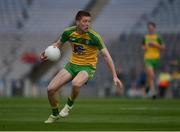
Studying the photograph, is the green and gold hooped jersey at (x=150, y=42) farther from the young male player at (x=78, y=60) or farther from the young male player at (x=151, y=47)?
the young male player at (x=78, y=60)

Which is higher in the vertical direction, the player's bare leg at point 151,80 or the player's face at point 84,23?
the player's face at point 84,23

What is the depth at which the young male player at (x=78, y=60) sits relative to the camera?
11.3m

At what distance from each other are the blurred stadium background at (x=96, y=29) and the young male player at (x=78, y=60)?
59.6 feet

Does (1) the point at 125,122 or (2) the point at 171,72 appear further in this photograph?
(2) the point at 171,72

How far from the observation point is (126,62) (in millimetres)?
32375

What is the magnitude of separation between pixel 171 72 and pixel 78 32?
1954 cm

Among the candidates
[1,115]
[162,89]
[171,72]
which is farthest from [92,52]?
[171,72]

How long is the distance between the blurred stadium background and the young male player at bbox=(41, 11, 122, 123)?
59.6ft

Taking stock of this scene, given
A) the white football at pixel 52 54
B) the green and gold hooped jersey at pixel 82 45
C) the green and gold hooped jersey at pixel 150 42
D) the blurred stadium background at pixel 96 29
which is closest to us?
the white football at pixel 52 54

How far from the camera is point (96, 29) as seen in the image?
3469 cm

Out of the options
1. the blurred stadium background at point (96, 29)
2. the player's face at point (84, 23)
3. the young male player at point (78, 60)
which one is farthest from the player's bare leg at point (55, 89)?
the blurred stadium background at point (96, 29)

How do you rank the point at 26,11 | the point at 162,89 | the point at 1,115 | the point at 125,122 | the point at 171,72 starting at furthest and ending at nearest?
the point at 26,11 < the point at 171,72 < the point at 162,89 < the point at 1,115 < the point at 125,122

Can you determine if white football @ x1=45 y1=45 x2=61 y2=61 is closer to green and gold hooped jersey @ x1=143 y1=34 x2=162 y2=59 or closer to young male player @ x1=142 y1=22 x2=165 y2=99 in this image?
young male player @ x1=142 y1=22 x2=165 y2=99

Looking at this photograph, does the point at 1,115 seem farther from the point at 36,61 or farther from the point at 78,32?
the point at 36,61
